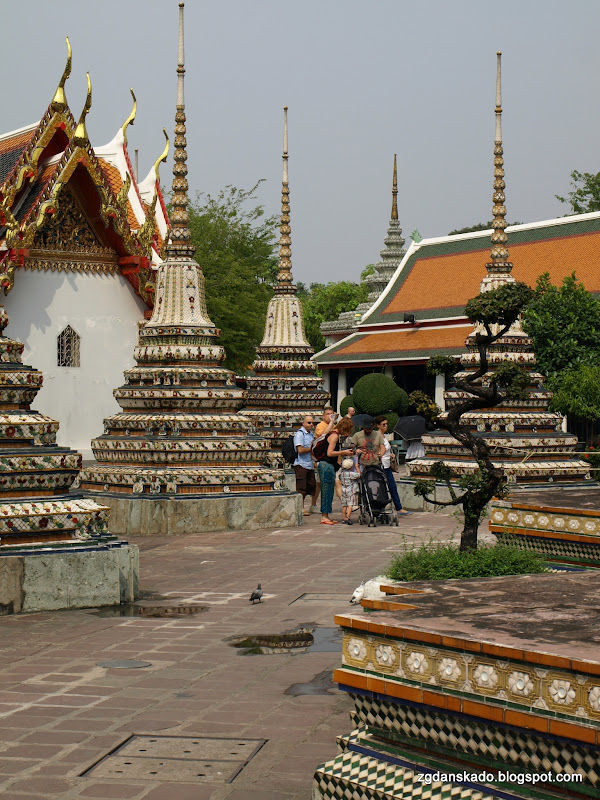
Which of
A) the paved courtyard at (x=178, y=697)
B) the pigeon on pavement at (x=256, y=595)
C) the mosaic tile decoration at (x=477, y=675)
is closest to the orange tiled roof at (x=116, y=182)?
the paved courtyard at (x=178, y=697)

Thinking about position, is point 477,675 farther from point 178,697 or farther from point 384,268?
point 384,268

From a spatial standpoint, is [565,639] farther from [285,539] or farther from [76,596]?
[285,539]

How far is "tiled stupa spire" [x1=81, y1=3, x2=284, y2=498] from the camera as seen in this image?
15.0 metres

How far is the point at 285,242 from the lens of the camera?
22.8 metres

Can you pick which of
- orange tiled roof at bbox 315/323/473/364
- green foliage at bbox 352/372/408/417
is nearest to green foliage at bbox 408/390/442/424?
green foliage at bbox 352/372/408/417

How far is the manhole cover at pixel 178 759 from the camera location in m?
4.95

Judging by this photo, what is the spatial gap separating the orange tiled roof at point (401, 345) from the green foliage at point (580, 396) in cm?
1035

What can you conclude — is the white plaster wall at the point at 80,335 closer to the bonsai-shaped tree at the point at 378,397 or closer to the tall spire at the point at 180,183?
the tall spire at the point at 180,183

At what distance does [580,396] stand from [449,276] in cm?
1562

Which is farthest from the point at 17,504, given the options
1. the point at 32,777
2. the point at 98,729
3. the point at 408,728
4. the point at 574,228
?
the point at 574,228

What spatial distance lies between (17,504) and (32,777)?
14.4ft

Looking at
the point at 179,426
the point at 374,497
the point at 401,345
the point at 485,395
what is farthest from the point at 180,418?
the point at 401,345

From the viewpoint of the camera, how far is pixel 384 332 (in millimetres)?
38219

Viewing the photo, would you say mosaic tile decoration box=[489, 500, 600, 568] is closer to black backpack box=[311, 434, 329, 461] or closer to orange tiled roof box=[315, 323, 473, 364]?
black backpack box=[311, 434, 329, 461]
